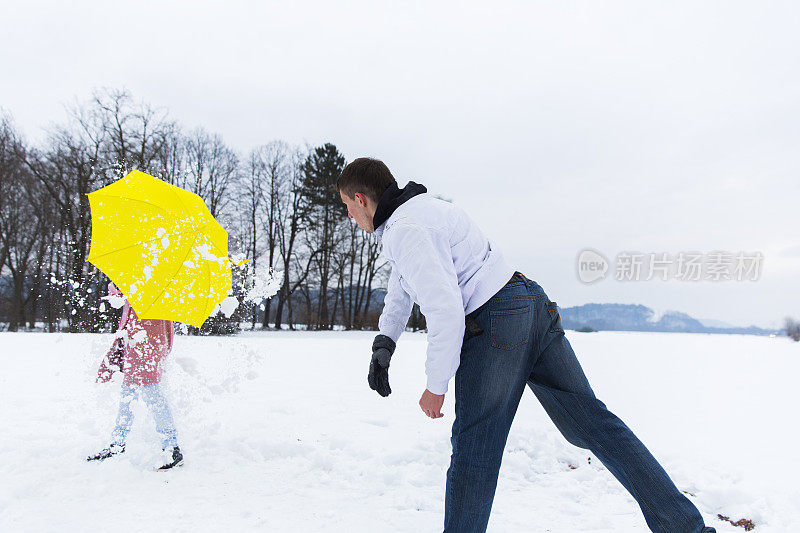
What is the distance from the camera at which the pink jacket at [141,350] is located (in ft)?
11.4

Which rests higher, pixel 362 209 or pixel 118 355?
pixel 362 209

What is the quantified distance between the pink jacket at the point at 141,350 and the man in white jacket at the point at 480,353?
2259mm

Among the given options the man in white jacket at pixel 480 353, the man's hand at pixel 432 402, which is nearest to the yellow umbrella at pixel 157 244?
the man in white jacket at pixel 480 353

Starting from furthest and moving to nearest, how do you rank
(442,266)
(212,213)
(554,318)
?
(212,213) → (554,318) → (442,266)

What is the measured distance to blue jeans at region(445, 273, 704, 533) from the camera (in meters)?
1.93

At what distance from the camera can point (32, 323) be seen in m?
27.7

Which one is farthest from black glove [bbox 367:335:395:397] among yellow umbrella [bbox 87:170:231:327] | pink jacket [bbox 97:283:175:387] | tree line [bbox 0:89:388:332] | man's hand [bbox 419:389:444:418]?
tree line [bbox 0:89:388:332]

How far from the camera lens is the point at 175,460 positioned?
349 centimetres

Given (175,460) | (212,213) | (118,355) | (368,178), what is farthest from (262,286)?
(212,213)

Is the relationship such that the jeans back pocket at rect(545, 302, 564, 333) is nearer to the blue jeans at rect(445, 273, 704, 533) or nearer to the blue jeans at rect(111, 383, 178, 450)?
the blue jeans at rect(445, 273, 704, 533)

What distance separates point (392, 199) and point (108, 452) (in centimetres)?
304

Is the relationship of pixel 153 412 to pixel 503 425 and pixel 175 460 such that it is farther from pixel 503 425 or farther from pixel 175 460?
pixel 503 425

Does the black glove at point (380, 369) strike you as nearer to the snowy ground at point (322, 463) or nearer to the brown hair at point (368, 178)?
the brown hair at point (368, 178)

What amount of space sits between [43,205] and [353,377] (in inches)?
967
